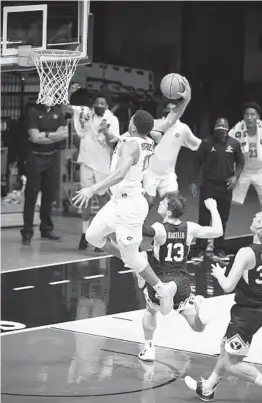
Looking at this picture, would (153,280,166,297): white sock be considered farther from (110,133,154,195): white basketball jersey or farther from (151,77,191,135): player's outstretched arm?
(151,77,191,135): player's outstretched arm

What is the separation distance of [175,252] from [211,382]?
51.4 inches

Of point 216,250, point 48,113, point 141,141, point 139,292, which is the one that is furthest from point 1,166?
point 141,141

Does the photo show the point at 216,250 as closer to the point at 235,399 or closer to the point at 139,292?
the point at 139,292

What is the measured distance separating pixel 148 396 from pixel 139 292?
372cm

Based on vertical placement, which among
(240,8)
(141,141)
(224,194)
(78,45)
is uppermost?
(240,8)

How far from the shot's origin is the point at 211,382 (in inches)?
240

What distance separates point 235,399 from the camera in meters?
6.14

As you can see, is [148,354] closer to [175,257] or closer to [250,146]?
[175,257]

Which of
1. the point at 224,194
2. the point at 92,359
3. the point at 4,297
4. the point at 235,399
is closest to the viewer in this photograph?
the point at 235,399

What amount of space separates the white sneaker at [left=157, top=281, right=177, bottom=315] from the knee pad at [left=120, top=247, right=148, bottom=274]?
0.38 metres

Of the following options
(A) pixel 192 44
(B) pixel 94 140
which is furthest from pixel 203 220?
(A) pixel 192 44

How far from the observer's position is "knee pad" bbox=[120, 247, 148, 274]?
7.32 metres

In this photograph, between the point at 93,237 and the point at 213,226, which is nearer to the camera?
the point at 213,226

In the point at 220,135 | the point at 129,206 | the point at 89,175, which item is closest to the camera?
the point at 129,206
